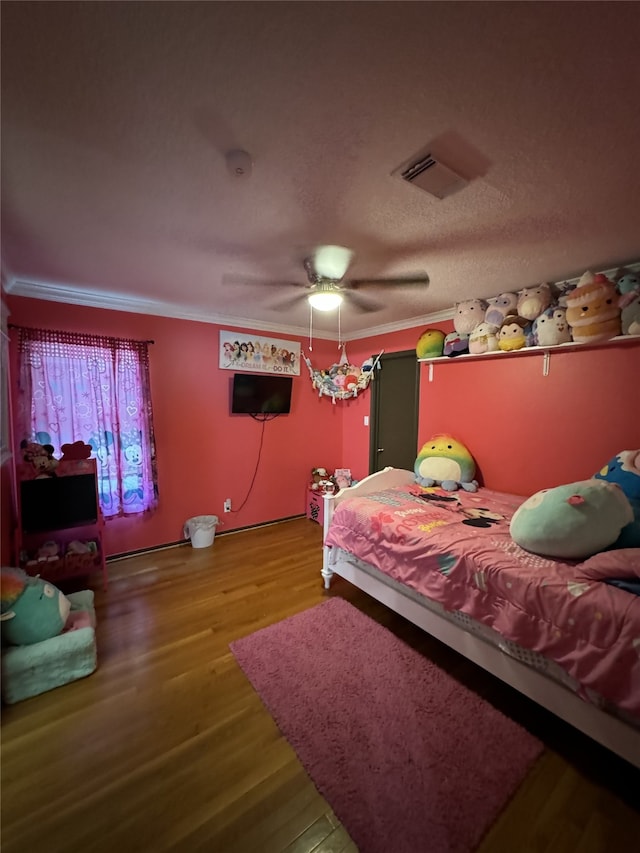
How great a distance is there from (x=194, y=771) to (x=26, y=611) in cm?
120

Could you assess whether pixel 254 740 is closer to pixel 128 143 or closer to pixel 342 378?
pixel 128 143

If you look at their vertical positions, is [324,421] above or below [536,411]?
below

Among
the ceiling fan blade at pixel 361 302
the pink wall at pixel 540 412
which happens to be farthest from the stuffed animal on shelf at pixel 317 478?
the ceiling fan blade at pixel 361 302

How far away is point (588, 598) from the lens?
1387 mm

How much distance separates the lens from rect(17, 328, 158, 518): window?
8.76 feet

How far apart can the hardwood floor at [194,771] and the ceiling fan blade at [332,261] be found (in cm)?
247

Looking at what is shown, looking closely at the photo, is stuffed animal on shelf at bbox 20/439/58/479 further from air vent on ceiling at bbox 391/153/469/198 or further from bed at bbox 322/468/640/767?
air vent on ceiling at bbox 391/153/469/198

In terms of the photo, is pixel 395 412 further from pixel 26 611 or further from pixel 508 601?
pixel 26 611

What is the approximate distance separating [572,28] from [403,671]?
8.59 feet

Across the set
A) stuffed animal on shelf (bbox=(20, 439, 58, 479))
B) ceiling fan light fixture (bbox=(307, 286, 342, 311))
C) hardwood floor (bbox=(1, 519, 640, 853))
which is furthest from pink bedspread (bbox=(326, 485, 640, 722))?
stuffed animal on shelf (bbox=(20, 439, 58, 479))

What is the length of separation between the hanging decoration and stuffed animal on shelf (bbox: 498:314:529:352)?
1709 millimetres

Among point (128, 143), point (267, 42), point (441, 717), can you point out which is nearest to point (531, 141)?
point (267, 42)

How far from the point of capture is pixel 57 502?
8.36ft

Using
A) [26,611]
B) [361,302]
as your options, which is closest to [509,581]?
[361,302]
